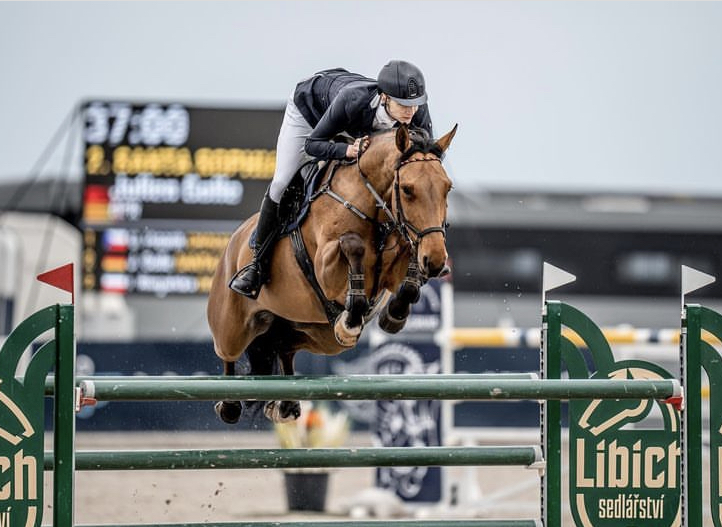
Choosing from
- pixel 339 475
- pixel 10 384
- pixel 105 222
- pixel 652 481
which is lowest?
pixel 339 475

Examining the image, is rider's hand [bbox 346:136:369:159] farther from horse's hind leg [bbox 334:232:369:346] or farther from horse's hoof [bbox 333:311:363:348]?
horse's hoof [bbox 333:311:363:348]

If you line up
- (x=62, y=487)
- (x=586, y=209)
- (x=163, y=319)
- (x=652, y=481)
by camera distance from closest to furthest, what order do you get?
(x=62, y=487) < (x=652, y=481) < (x=163, y=319) < (x=586, y=209)

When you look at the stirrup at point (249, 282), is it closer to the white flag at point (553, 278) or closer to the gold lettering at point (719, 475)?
the white flag at point (553, 278)

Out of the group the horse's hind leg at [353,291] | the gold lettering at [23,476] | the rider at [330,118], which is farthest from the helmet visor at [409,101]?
the gold lettering at [23,476]

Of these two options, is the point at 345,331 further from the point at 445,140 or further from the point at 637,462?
the point at 637,462

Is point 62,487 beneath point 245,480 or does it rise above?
above

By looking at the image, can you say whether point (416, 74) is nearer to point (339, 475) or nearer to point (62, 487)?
point (62, 487)

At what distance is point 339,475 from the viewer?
9703 mm

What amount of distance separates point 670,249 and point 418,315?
1411 cm

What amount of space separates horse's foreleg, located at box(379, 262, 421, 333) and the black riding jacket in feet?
1.50

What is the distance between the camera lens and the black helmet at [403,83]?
3721 mm

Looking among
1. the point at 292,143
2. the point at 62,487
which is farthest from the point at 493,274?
the point at 62,487

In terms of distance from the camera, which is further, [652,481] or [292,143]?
[292,143]

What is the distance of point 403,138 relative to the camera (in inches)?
145
